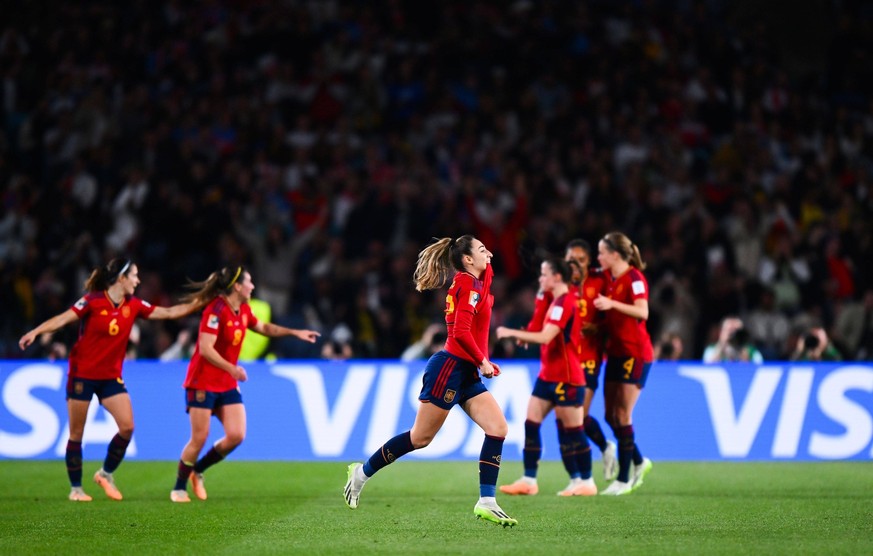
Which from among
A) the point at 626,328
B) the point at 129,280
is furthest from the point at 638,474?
the point at 129,280

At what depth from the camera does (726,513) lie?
1041cm

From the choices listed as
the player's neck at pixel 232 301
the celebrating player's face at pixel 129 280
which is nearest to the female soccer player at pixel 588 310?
the player's neck at pixel 232 301

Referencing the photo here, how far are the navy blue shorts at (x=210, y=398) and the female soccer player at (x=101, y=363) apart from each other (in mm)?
601

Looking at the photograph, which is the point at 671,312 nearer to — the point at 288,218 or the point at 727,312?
the point at 727,312

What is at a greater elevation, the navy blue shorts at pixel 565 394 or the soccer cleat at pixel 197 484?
the navy blue shorts at pixel 565 394

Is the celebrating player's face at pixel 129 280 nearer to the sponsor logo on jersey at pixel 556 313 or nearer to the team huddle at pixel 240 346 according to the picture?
the team huddle at pixel 240 346

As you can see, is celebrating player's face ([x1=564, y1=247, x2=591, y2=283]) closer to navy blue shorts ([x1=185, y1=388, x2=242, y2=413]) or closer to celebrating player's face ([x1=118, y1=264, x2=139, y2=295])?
navy blue shorts ([x1=185, y1=388, x2=242, y2=413])

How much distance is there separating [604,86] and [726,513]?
13371mm

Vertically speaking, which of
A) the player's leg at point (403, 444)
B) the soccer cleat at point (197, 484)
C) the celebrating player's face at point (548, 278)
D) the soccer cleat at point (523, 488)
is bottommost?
the soccer cleat at point (197, 484)

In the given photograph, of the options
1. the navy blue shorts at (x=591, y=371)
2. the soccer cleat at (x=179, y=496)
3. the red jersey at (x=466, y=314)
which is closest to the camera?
the red jersey at (x=466, y=314)

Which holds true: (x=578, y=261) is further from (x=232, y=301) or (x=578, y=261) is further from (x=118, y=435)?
(x=118, y=435)

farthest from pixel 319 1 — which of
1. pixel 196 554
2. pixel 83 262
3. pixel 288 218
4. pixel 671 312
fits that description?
pixel 196 554

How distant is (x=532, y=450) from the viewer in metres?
12.4

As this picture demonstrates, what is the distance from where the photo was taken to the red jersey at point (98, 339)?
12031 mm
